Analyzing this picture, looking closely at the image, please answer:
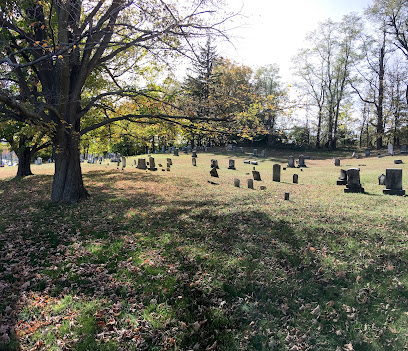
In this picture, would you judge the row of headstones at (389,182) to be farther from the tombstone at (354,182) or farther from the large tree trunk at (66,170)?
the large tree trunk at (66,170)

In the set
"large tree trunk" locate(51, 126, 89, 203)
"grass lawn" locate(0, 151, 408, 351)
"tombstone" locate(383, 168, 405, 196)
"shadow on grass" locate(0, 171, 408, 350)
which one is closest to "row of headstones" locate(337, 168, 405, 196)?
"tombstone" locate(383, 168, 405, 196)

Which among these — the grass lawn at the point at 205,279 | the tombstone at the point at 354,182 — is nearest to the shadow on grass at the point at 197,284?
the grass lawn at the point at 205,279

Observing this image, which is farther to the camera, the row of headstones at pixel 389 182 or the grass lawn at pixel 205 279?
the row of headstones at pixel 389 182

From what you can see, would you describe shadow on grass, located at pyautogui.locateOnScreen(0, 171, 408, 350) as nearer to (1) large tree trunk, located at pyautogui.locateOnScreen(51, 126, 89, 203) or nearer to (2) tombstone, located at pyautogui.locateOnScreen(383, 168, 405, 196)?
(1) large tree trunk, located at pyautogui.locateOnScreen(51, 126, 89, 203)

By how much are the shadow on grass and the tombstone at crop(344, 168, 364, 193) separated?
5.89 meters

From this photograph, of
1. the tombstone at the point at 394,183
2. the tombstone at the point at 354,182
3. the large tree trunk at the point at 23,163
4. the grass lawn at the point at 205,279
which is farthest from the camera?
the large tree trunk at the point at 23,163

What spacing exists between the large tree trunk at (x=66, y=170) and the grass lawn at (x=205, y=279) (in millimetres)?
1417

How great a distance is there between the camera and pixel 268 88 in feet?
159

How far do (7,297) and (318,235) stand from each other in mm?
6246

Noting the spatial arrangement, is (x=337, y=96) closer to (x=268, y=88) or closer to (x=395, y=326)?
(x=268, y=88)

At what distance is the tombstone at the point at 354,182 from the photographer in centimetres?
1153

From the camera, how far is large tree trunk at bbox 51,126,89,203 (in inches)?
375

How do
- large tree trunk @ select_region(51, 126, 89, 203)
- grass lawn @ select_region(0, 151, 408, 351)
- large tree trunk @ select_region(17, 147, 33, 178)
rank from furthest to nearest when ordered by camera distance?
1. large tree trunk @ select_region(17, 147, 33, 178)
2. large tree trunk @ select_region(51, 126, 89, 203)
3. grass lawn @ select_region(0, 151, 408, 351)

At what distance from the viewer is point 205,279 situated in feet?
15.4
